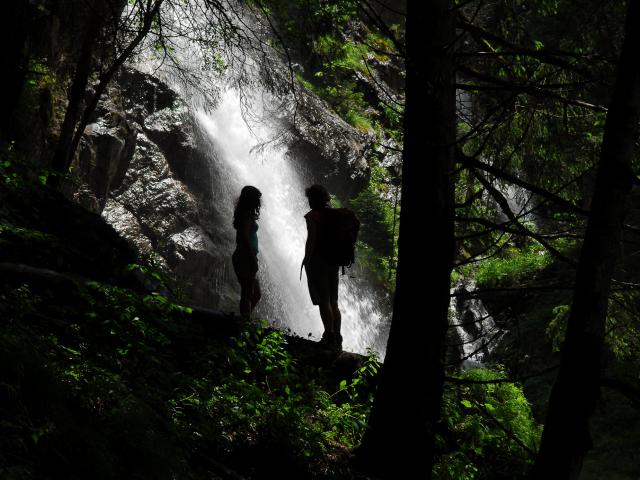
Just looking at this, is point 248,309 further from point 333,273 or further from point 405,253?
point 405,253

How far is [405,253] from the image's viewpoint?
11.7 ft

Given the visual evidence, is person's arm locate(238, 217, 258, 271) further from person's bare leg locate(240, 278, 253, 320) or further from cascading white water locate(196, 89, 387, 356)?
cascading white water locate(196, 89, 387, 356)

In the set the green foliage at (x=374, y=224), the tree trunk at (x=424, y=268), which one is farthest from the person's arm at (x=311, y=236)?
the green foliage at (x=374, y=224)

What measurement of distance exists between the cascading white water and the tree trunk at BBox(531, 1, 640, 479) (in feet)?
35.5

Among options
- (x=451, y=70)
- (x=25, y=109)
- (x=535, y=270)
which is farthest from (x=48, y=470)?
(x=535, y=270)

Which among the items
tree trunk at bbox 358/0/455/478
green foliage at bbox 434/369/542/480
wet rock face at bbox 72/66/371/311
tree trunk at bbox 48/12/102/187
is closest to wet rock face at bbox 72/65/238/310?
wet rock face at bbox 72/66/371/311

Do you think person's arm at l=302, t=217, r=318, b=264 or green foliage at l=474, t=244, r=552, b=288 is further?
green foliage at l=474, t=244, r=552, b=288

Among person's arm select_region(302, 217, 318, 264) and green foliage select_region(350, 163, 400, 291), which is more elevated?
green foliage select_region(350, 163, 400, 291)

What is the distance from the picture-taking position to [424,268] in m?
3.45

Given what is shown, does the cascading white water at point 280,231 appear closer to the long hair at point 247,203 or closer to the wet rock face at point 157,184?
the wet rock face at point 157,184

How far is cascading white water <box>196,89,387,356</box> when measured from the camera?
14125 mm

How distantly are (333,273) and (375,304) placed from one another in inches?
406

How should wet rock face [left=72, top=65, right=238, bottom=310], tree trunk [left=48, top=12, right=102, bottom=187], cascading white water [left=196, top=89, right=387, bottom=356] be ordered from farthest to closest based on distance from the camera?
1. cascading white water [left=196, top=89, right=387, bottom=356]
2. wet rock face [left=72, top=65, right=238, bottom=310]
3. tree trunk [left=48, top=12, right=102, bottom=187]

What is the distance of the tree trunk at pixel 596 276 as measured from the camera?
2.62m
